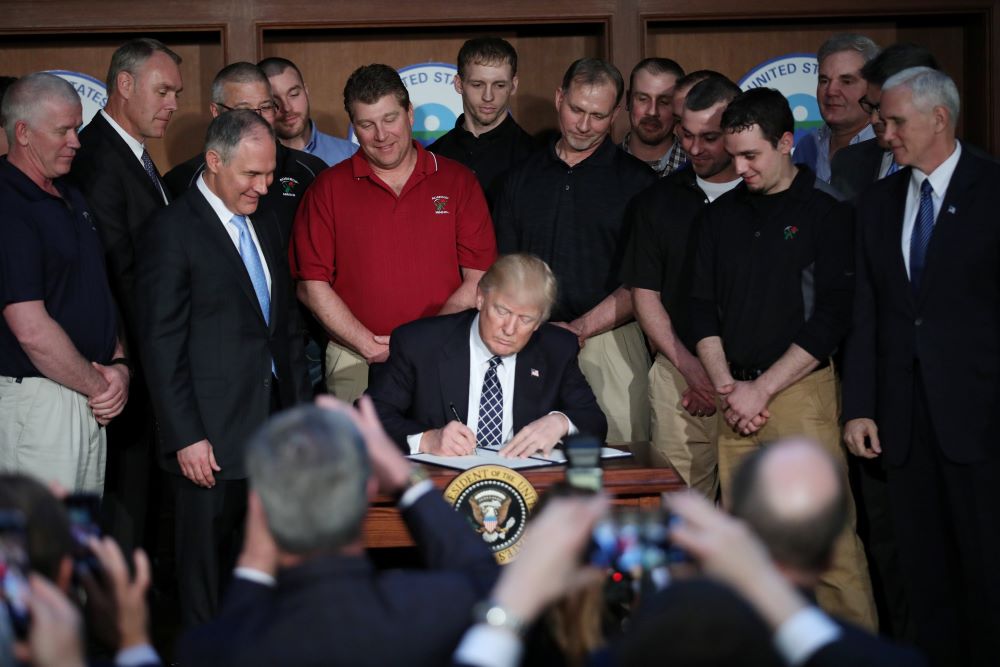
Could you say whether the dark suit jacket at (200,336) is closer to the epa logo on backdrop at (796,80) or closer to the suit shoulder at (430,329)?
the suit shoulder at (430,329)

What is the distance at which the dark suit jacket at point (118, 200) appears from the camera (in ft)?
13.3

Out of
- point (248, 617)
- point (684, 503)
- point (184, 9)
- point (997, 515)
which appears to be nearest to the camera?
point (684, 503)

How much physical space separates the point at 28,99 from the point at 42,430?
3.25 ft

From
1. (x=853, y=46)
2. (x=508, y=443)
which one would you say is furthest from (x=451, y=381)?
(x=853, y=46)

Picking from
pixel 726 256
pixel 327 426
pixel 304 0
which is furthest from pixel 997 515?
pixel 304 0

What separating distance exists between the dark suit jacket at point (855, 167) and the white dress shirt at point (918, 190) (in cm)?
59

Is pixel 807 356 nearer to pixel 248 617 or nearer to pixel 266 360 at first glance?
pixel 266 360

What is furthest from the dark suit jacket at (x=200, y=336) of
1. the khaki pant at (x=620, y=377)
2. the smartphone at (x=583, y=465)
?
the smartphone at (x=583, y=465)

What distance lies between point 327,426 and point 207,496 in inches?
83.3

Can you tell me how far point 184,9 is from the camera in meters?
5.58

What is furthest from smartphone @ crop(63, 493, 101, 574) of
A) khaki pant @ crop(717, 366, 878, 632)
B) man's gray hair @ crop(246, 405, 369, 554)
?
khaki pant @ crop(717, 366, 878, 632)

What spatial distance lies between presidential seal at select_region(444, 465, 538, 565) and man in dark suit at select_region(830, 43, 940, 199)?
1644 mm

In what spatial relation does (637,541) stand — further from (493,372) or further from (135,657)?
(493,372)

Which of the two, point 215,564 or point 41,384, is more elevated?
point 41,384
